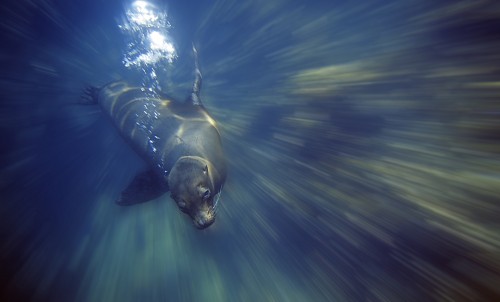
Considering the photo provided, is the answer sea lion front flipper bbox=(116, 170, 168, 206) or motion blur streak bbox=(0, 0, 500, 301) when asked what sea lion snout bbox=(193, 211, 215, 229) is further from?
motion blur streak bbox=(0, 0, 500, 301)

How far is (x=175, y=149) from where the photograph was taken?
443 centimetres

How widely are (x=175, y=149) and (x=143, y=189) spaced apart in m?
1.46

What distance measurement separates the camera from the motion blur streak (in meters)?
3.31

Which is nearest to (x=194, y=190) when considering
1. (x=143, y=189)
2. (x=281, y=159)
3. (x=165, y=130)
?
(x=165, y=130)

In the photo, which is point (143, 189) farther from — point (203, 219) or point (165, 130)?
point (203, 219)

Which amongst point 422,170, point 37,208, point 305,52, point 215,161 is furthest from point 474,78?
point 37,208

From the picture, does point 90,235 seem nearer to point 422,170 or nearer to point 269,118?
point 269,118

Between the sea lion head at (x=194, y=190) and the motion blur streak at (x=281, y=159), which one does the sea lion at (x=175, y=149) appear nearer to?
the sea lion head at (x=194, y=190)

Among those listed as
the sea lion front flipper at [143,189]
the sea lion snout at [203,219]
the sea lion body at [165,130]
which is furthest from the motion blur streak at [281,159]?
the sea lion snout at [203,219]

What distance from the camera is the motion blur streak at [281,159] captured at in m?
3.31

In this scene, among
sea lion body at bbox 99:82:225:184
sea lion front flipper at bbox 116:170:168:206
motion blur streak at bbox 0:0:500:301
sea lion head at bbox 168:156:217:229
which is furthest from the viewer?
sea lion front flipper at bbox 116:170:168:206

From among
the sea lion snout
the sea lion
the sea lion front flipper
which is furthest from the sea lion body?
the sea lion snout

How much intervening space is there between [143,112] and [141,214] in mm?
4057

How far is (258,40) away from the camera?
27.8 feet
